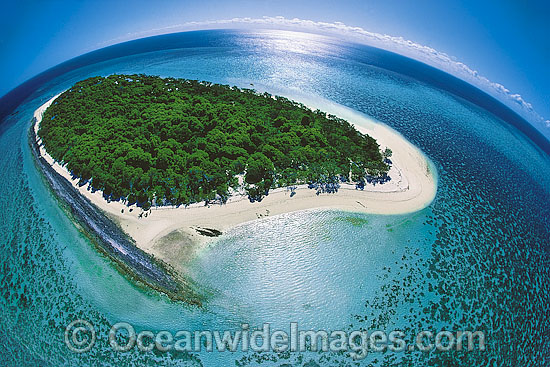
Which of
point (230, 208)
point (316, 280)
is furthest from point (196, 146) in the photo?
point (316, 280)

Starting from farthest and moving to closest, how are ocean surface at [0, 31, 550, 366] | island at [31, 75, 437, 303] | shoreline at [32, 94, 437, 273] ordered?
island at [31, 75, 437, 303], shoreline at [32, 94, 437, 273], ocean surface at [0, 31, 550, 366]

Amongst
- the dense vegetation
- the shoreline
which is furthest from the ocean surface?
the dense vegetation

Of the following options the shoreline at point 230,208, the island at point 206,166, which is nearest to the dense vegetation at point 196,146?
the island at point 206,166

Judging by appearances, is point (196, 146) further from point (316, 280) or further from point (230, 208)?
point (316, 280)

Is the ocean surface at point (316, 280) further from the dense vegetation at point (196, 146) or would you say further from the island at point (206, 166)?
the dense vegetation at point (196, 146)

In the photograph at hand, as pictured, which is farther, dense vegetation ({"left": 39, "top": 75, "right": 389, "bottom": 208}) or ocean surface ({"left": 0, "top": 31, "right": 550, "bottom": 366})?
dense vegetation ({"left": 39, "top": 75, "right": 389, "bottom": 208})

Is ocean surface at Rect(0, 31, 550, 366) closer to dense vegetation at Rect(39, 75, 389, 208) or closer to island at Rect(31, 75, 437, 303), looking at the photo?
island at Rect(31, 75, 437, 303)

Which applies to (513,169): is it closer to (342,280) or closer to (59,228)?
(342,280)
